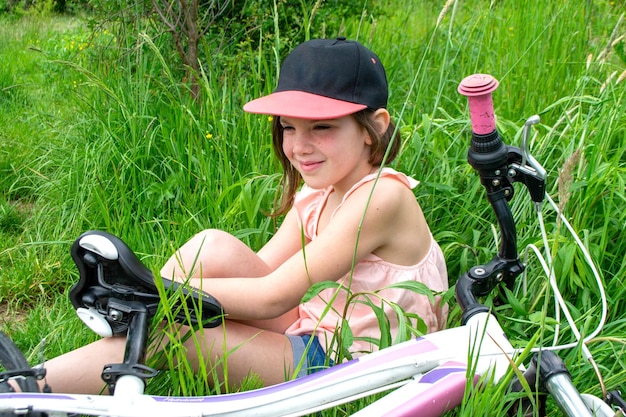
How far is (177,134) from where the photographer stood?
9.00 feet

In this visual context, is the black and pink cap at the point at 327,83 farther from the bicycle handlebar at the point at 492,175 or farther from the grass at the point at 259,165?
the bicycle handlebar at the point at 492,175

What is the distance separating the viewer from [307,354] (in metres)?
1.82

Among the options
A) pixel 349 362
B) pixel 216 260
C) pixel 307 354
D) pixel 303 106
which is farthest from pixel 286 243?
pixel 349 362

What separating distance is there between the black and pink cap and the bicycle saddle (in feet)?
1.51

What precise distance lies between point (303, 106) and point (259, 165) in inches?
34.9

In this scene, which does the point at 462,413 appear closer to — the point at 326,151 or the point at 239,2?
the point at 326,151

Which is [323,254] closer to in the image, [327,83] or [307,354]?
[307,354]

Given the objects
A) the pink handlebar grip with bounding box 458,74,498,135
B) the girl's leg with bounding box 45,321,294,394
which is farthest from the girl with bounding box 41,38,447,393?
the pink handlebar grip with bounding box 458,74,498,135

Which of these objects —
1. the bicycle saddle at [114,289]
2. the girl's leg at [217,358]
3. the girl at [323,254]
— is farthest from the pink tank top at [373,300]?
the bicycle saddle at [114,289]

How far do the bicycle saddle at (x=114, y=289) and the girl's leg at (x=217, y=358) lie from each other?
0.07 meters

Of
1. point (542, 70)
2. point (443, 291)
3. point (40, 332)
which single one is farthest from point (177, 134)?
point (542, 70)

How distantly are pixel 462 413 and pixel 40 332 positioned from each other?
4.30 feet

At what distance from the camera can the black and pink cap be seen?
1.73 meters

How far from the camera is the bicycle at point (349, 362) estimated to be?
1368 millimetres
